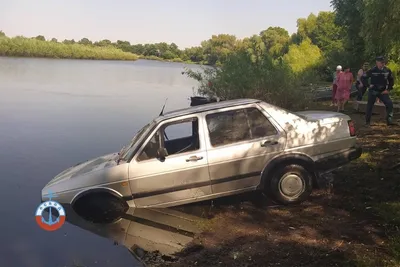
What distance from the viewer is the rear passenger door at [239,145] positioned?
632cm

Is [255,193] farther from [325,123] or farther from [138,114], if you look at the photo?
[138,114]

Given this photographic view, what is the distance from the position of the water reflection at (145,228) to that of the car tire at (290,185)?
4.25 feet

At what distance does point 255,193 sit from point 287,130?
1403mm

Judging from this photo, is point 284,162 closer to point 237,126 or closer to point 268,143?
point 268,143

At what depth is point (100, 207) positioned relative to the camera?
644 centimetres

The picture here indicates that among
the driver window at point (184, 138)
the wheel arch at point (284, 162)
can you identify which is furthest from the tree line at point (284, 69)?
the driver window at point (184, 138)

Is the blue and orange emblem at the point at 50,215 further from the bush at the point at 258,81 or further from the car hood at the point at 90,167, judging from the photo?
the bush at the point at 258,81

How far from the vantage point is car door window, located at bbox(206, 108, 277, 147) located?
6.41 m

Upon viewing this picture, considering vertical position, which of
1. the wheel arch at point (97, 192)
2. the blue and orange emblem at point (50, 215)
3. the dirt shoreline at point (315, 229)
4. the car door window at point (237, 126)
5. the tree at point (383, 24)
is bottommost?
the blue and orange emblem at point (50, 215)

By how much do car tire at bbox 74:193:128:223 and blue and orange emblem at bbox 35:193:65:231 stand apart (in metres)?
0.34

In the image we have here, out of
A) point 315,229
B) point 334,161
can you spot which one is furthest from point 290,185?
point 315,229

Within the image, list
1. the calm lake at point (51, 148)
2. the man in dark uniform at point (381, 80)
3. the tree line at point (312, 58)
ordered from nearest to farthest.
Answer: the calm lake at point (51, 148)
the man in dark uniform at point (381, 80)
the tree line at point (312, 58)

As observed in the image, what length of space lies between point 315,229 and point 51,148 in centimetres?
899

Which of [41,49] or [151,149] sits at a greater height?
[41,49]
